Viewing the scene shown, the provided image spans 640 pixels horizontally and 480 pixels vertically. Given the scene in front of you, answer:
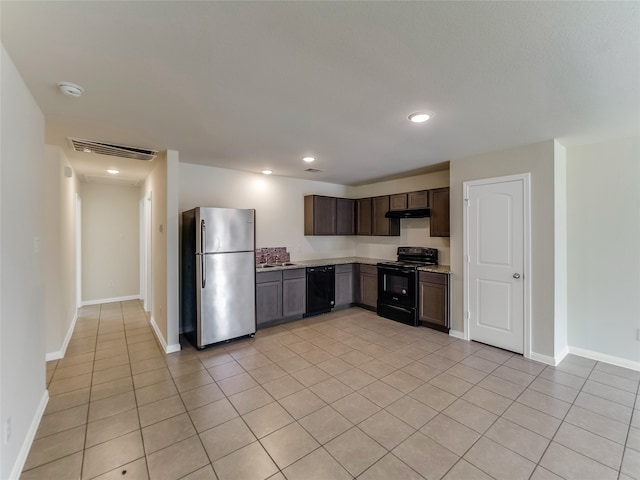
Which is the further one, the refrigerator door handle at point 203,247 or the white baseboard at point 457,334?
the white baseboard at point 457,334

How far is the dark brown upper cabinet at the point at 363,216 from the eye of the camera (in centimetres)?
579

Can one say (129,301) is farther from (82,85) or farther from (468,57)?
(468,57)

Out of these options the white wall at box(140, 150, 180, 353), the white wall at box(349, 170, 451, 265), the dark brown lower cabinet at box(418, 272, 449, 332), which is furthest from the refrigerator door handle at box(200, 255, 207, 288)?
the white wall at box(349, 170, 451, 265)

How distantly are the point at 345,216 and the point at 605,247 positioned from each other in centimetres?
383

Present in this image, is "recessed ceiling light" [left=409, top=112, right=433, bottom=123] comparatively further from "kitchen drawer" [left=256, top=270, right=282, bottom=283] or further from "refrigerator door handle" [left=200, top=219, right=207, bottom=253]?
"kitchen drawer" [left=256, top=270, right=282, bottom=283]

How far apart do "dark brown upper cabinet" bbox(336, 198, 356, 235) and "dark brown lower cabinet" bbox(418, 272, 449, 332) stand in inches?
76.7

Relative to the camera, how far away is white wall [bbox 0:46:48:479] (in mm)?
1645

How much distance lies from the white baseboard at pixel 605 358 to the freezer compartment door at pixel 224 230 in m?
4.22

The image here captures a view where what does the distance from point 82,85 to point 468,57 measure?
8.19 feet

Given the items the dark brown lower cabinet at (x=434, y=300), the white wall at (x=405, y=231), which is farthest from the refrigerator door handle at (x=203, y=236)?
the white wall at (x=405, y=231)

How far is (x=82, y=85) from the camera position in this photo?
1.98 m

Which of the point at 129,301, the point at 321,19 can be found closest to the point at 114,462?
the point at 321,19

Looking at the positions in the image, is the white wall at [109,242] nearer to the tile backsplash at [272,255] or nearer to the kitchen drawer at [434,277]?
the tile backsplash at [272,255]

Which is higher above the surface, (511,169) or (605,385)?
(511,169)
